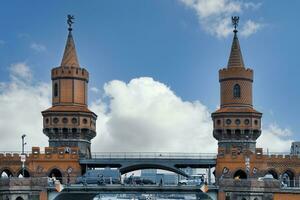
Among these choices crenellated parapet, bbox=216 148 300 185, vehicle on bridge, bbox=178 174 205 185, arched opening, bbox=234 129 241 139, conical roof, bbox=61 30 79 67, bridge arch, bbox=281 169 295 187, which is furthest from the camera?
conical roof, bbox=61 30 79 67

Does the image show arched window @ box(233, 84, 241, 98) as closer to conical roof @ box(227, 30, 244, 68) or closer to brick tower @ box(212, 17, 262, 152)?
brick tower @ box(212, 17, 262, 152)

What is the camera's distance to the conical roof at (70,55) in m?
103

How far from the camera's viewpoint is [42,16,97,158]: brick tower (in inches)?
3947

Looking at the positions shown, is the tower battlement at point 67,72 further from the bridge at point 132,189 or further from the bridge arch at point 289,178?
the bridge arch at point 289,178

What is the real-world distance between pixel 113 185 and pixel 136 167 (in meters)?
13.8

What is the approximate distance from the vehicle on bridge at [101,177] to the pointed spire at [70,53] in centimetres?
1801

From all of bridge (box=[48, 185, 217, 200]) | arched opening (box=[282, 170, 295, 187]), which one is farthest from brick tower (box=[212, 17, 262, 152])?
bridge (box=[48, 185, 217, 200])

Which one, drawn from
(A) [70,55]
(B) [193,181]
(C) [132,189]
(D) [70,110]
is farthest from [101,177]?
(A) [70,55]

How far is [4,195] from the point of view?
86.4 meters

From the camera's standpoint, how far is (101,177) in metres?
89.6

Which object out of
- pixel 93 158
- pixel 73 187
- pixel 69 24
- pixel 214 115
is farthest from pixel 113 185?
pixel 69 24

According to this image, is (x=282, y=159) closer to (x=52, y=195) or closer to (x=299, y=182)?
(x=299, y=182)

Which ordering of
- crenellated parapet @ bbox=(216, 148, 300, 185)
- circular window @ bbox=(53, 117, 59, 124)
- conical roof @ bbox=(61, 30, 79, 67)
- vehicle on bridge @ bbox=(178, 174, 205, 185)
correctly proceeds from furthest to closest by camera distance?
conical roof @ bbox=(61, 30, 79, 67), circular window @ bbox=(53, 117, 59, 124), crenellated parapet @ bbox=(216, 148, 300, 185), vehicle on bridge @ bbox=(178, 174, 205, 185)

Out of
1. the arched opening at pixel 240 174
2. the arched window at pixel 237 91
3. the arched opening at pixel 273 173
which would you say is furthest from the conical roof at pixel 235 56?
the arched opening at pixel 273 173
